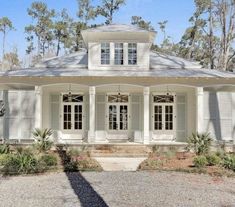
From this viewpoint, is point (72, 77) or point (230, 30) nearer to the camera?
point (72, 77)

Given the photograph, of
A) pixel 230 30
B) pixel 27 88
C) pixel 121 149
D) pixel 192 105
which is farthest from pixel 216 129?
pixel 230 30

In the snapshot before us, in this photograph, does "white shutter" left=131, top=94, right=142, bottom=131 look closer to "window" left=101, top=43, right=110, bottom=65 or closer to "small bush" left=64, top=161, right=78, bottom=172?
"window" left=101, top=43, right=110, bottom=65

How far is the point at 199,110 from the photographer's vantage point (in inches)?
703

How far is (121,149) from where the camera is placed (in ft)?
55.8

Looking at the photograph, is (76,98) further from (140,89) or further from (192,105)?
(192,105)

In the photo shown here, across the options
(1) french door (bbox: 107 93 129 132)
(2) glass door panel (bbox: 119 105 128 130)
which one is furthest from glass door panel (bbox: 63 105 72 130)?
(2) glass door panel (bbox: 119 105 128 130)

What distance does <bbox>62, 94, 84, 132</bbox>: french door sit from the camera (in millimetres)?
19875

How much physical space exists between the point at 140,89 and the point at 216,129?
4.45 metres

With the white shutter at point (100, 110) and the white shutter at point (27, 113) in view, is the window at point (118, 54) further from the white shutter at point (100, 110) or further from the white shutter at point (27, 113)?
the white shutter at point (27, 113)

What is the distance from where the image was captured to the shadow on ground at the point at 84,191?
299 inches

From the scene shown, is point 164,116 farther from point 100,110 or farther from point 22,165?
point 22,165

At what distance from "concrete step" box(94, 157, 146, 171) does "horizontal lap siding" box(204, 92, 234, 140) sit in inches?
208

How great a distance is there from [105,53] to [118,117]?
11.4ft

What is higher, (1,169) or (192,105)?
(192,105)
